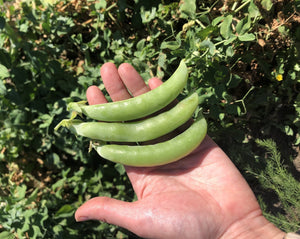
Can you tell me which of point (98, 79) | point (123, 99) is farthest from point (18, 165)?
point (123, 99)

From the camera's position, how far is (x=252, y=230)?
2.41 meters

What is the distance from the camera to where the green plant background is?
291 cm

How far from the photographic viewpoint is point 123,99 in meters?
2.93

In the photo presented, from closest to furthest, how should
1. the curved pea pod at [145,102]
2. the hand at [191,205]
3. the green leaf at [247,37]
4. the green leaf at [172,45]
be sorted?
the hand at [191,205] < the green leaf at [247,37] < the curved pea pod at [145,102] < the green leaf at [172,45]

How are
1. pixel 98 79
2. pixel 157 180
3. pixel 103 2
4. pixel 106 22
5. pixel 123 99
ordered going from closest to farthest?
pixel 157 180, pixel 123 99, pixel 103 2, pixel 98 79, pixel 106 22

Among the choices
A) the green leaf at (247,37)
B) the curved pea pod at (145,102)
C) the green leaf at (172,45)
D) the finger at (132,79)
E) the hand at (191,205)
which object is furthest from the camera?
the finger at (132,79)

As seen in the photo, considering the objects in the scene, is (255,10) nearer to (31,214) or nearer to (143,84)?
(143,84)

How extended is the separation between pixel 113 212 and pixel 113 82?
125 cm

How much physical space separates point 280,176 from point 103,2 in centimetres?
266

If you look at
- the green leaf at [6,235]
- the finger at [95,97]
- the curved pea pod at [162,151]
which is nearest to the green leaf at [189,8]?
the curved pea pod at [162,151]

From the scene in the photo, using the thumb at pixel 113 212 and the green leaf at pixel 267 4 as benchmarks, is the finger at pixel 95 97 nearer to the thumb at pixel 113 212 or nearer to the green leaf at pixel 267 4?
the thumb at pixel 113 212

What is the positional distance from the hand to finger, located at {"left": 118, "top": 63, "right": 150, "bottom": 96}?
0.78 metres

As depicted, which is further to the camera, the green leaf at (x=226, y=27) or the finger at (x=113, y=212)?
the green leaf at (x=226, y=27)

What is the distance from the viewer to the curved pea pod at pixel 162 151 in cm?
259
